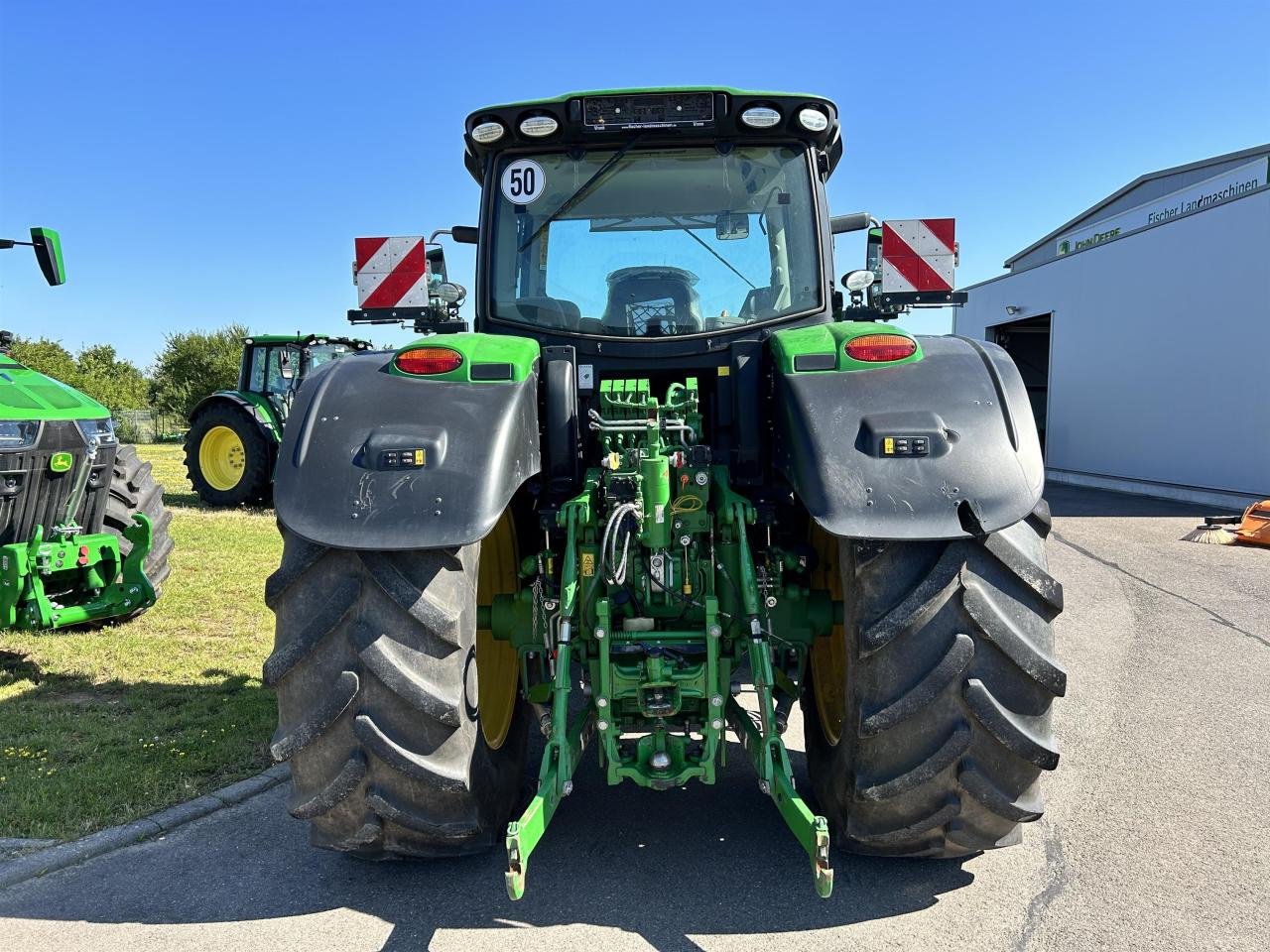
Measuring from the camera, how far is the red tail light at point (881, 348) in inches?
106


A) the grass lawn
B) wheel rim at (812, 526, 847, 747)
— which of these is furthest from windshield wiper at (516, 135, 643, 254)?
the grass lawn

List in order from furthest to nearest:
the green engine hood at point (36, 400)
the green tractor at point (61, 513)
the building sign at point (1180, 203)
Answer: the building sign at point (1180, 203)
the green engine hood at point (36, 400)
the green tractor at point (61, 513)

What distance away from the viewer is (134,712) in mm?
4312

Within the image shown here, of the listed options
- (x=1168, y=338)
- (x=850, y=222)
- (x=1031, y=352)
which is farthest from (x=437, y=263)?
(x=1031, y=352)

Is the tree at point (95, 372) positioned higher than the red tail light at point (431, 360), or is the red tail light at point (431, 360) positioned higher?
the tree at point (95, 372)

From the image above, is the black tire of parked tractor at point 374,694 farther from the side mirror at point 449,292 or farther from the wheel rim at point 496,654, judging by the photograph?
the side mirror at point 449,292

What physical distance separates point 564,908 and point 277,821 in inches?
48.1

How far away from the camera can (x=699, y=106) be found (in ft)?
10.4

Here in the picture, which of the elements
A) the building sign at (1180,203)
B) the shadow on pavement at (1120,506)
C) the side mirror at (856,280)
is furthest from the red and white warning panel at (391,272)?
the building sign at (1180,203)

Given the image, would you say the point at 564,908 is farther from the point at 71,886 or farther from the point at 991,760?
the point at 71,886

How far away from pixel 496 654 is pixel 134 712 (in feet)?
7.39

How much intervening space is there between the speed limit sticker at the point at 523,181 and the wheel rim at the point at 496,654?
1.22m

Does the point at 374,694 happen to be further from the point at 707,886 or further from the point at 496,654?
the point at 707,886

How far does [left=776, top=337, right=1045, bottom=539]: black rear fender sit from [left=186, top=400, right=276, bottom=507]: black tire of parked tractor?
10.7m
